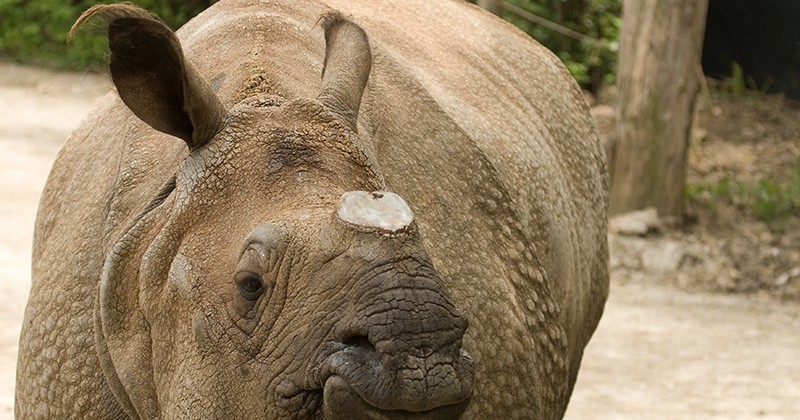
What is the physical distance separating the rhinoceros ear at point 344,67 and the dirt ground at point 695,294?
394cm

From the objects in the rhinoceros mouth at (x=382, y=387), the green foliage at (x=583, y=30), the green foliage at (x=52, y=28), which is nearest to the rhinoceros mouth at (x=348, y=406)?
the rhinoceros mouth at (x=382, y=387)

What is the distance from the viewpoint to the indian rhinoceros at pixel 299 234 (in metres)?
A: 2.86

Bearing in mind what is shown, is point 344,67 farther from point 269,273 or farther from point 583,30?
point 583,30

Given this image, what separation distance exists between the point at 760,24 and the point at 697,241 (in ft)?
11.0

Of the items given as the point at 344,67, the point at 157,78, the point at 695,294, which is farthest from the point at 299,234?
the point at 695,294

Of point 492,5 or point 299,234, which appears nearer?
point 299,234

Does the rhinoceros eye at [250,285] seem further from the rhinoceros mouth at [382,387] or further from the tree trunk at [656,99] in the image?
the tree trunk at [656,99]

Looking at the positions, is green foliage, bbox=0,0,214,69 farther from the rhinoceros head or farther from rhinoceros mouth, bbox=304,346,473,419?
rhinoceros mouth, bbox=304,346,473,419

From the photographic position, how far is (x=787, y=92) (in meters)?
12.8

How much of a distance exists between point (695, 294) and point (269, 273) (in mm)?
7055

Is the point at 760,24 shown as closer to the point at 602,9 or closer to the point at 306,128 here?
the point at 602,9

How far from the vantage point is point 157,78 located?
330 cm

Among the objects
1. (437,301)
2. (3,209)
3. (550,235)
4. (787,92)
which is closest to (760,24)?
(787,92)

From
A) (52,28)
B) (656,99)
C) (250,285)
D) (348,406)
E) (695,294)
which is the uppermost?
(250,285)
